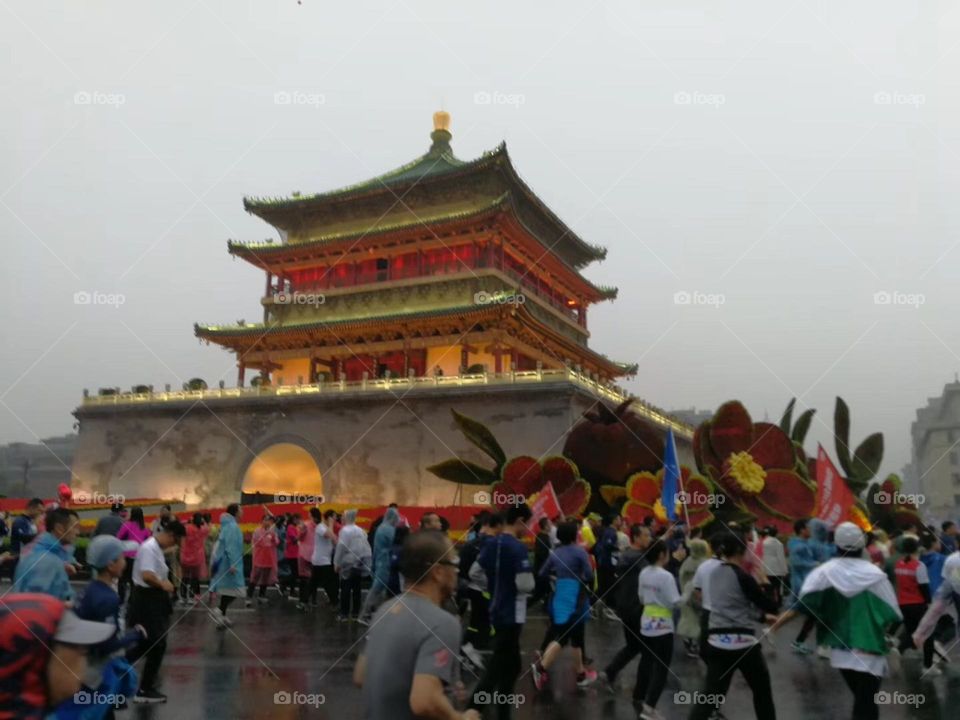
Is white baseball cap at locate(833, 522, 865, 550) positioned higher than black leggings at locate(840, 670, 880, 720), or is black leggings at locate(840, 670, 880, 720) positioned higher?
white baseball cap at locate(833, 522, 865, 550)

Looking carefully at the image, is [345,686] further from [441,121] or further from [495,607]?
[441,121]

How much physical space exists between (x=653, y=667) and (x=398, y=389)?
21.0m

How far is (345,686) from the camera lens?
24.7 feet

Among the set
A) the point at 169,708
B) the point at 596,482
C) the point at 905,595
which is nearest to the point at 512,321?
the point at 596,482

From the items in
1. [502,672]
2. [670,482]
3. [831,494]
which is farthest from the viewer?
[670,482]

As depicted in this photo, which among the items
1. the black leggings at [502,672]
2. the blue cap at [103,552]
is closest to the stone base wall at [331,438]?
the black leggings at [502,672]

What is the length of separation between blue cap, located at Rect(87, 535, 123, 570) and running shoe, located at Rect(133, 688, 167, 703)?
99.7 inches

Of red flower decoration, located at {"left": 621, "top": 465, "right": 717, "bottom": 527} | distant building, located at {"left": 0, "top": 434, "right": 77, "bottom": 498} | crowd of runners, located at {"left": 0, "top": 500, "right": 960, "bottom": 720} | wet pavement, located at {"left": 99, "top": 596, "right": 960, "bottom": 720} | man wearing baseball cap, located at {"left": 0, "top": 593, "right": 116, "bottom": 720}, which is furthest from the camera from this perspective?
distant building, located at {"left": 0, "top": 434, "right": 77, "bottom": 498}

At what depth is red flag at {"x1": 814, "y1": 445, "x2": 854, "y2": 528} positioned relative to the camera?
1547 cm

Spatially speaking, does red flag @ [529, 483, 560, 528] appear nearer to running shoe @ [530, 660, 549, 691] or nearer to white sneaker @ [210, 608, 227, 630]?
white sneaker @ [210, 608, 227, 630]

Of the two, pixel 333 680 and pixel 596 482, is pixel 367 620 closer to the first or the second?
pixel 333 680

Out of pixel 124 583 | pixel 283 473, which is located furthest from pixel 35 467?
pixel 124 583

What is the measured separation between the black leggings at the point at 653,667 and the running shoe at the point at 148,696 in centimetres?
425

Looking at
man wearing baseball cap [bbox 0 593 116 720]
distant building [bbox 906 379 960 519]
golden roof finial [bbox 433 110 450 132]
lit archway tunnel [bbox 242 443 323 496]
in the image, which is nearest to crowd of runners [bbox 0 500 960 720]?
man wearing baseball cap [bbox 0 593 116 720]
